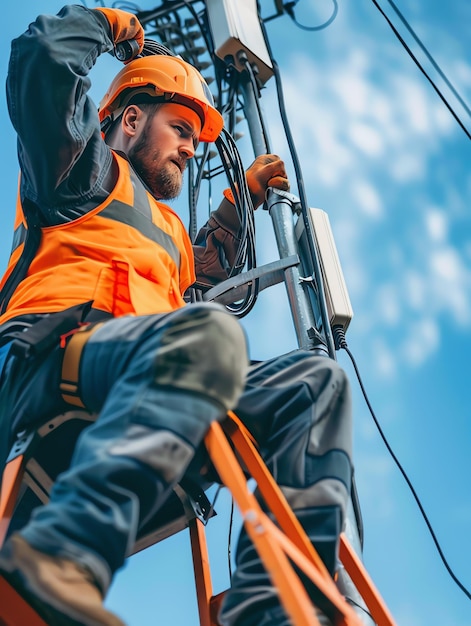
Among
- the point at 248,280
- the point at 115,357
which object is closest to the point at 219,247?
the point at 248,280

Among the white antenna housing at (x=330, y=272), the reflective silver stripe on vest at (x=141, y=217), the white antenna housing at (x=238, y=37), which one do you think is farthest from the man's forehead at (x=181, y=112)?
the white antenna housing at (x=238, y=37)

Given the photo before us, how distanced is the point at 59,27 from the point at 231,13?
2.95 m

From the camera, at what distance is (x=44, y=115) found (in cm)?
302

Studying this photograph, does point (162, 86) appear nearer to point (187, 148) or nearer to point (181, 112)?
point (181, 112)

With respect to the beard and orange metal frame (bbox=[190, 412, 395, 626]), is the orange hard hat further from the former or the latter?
orange metal frame (bbox=[190, 412, 395, 626])

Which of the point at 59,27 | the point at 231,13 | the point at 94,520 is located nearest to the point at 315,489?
the point at 94,520

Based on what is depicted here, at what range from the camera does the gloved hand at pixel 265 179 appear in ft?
15.4

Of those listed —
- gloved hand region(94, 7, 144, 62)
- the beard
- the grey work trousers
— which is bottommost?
the grey work trousers

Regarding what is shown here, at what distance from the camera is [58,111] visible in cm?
301

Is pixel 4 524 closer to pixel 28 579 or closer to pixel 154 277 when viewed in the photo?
pixel 28 579

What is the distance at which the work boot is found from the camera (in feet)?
6.04

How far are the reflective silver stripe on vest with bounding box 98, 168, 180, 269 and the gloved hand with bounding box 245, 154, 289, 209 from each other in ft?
4.00

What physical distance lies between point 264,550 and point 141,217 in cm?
173

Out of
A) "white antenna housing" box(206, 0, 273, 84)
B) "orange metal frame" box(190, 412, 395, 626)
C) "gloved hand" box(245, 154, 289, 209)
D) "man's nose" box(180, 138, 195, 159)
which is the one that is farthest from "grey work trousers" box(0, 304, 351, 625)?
"white antenna housing" box(206, 0, 273, 84)
